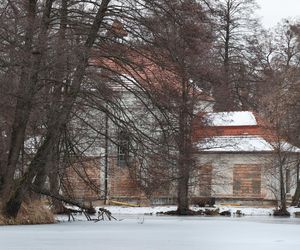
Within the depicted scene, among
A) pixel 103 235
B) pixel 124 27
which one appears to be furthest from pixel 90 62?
pixel 103 235

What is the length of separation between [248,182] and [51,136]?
31476mm

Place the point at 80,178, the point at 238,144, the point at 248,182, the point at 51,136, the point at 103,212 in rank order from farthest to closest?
the point at 248,182 < the point at 238,144 < the point at 80,178 < the point at 103,212 < the point at 51,136

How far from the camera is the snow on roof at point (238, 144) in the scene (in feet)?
161

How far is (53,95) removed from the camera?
2447 cm

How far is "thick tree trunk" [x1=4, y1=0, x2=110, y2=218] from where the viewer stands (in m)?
23.8

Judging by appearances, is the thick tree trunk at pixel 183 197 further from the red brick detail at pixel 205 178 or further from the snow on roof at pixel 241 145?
the snow on roof at pixel 241 145

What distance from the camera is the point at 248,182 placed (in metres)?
54.2

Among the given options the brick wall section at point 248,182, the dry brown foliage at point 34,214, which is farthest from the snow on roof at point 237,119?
the dry brown foliage at point 34,214

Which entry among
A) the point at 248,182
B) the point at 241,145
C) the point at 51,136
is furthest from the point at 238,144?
the point at 51,136

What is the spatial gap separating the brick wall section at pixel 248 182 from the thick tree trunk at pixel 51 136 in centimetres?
3048

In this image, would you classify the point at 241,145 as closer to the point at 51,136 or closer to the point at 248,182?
the point at 248,182

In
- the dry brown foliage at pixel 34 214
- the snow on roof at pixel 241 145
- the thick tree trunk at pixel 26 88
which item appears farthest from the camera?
the snow on roof at pixel 241 145

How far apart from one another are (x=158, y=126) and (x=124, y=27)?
3.59 metres

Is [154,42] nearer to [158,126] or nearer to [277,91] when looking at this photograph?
[158,126]
